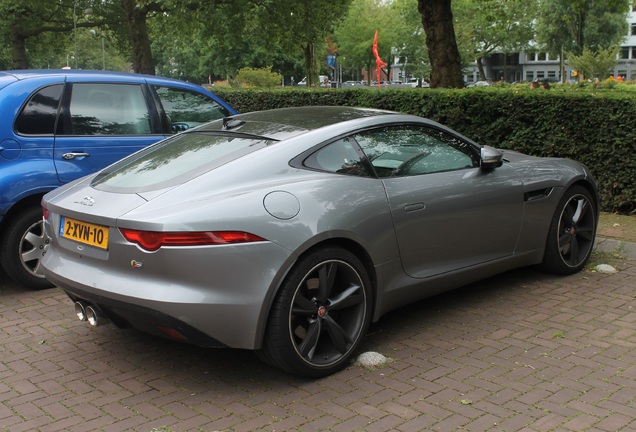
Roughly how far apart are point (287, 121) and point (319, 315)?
146cm

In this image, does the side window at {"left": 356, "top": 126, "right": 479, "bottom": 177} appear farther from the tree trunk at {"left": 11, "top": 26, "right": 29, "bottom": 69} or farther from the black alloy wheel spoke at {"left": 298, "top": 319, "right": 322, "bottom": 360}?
the tree trunk at {"left": 11, "top": 26, "right": 29, "bottom": 69}

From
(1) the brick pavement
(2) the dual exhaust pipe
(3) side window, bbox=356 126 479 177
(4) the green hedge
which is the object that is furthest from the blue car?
(4) the green hedge

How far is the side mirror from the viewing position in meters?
5.07

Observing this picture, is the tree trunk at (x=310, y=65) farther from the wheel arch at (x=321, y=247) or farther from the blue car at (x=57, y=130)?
the wheel arch at (x=321, y=247)

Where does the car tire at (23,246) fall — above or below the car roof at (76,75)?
below

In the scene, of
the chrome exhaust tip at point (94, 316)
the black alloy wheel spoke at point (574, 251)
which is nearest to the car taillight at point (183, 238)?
the chrome exhaust tip at point (94, 316)

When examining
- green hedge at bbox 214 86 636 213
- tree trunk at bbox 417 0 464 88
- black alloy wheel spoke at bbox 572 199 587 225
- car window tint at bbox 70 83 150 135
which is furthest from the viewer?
tree trunk at bbox 417 0 464 88

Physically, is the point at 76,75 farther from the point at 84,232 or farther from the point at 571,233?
the point at 571,233

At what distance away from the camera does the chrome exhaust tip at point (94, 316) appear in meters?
4.00

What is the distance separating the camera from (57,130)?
6.02m

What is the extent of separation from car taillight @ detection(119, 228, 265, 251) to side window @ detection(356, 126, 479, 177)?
122 cm

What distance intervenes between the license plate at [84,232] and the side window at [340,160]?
1247 millimetres

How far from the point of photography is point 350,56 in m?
63.9

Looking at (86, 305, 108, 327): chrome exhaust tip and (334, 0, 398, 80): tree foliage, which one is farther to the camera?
(334, 0, 398, 80): tree foliage
